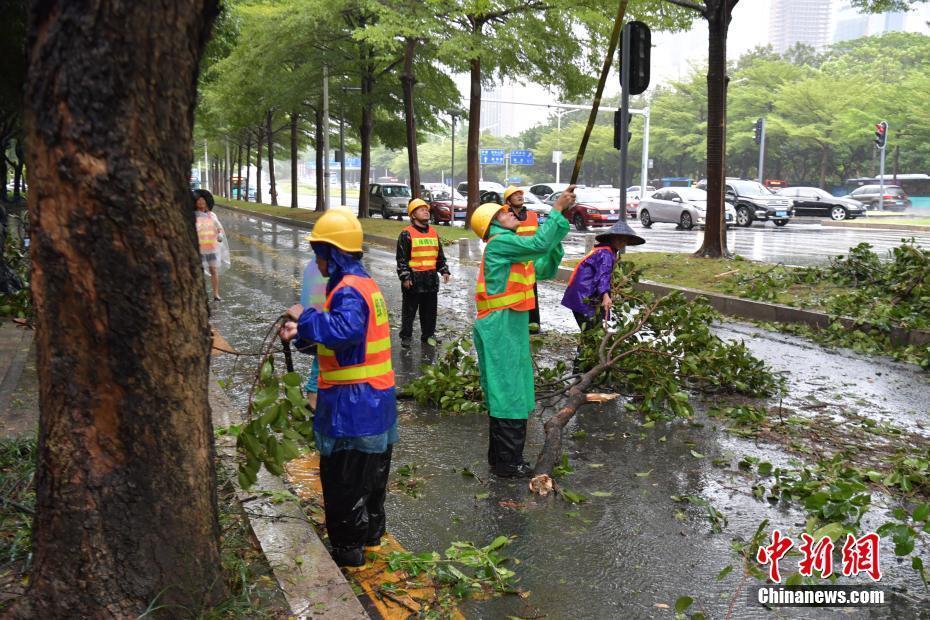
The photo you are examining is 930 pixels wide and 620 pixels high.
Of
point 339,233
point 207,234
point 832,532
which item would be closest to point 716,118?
point 207,234

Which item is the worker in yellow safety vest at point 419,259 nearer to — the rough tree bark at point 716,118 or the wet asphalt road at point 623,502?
the wet asphalt road at point 623,502

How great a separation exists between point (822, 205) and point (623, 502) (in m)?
35.9

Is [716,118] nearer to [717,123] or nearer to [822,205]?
[717,123]

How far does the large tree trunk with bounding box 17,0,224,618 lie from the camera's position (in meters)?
2.65

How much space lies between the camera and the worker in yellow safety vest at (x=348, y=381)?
3.90m

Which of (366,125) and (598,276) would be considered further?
(366,125)

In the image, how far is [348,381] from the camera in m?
3.97

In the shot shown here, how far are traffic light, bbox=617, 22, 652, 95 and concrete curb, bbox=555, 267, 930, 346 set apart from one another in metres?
2.49

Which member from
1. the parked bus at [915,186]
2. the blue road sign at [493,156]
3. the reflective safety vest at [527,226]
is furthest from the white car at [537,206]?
the blue road sign at [493,156]

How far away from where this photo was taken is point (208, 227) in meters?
→ 12.1

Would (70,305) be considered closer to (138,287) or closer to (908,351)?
(138,287)

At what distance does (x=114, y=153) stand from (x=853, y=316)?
378 inches

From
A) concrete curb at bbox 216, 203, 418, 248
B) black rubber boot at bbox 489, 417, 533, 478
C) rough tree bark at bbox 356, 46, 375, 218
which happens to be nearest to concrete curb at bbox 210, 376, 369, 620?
black rubber boot at bbox 489, 417, 533, 478

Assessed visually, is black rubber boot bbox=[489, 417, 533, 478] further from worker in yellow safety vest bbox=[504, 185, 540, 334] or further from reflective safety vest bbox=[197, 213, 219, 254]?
reflective safety vest bbox=[197, 213, 219, 254]
